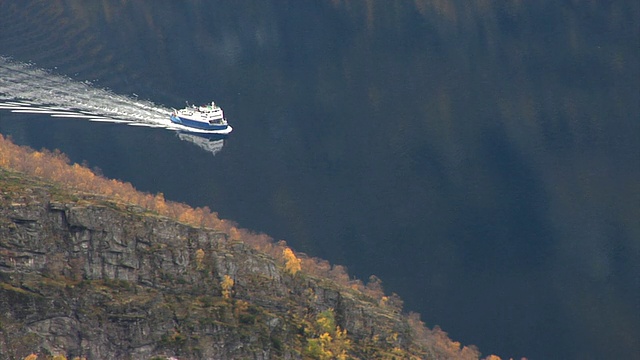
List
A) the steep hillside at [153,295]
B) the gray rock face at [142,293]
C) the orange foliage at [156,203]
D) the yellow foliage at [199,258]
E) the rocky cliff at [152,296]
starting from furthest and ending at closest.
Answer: the orange foliage at [156,203] → the yellow foliage at [199,258] → the steep hillside at [153,295] → the rocky cliff at [152,296] → the gray rock face at [142,293]

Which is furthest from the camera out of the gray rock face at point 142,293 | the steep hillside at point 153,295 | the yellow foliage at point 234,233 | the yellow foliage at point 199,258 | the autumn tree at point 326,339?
the yellow foliage at point 234,233

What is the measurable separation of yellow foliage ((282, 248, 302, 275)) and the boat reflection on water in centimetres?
3145

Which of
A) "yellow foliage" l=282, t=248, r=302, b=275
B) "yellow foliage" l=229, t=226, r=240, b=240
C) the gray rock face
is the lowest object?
the gray rock face

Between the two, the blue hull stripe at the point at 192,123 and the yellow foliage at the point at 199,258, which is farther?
the blue hull stripe at the point at 192,123

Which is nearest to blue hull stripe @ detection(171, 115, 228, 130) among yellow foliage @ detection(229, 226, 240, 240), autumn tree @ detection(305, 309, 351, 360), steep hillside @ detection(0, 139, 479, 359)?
yellow foliage @ detection(229, 226, 240, 240)

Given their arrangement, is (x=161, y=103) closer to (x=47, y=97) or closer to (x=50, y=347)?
(x=47, y=97)

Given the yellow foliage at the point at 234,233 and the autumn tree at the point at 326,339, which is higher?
the yellow foliage at the point at 234,233

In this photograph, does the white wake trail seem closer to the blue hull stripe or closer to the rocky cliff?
the blue hull stripe

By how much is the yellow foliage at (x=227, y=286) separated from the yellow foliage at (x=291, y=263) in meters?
10.9

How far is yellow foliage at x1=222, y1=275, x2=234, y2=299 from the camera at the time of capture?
140500mm

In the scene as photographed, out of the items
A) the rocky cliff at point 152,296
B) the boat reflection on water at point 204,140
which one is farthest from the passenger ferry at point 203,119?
the rocky cliff at point 152,296

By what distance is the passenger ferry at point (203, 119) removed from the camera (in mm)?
179125

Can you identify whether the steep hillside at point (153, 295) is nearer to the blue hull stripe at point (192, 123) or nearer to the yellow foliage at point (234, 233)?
the yellow foliage at point (234, 233)

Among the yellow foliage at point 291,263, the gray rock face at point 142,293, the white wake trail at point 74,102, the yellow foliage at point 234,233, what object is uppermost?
the white wake trail at point 74,102
